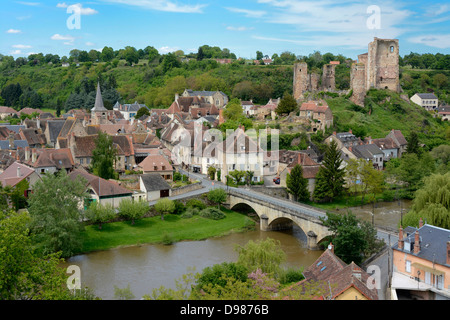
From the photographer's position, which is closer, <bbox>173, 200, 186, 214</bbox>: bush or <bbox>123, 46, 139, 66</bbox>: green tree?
<bbox>173, 200, 186, 214</bbox>: bush

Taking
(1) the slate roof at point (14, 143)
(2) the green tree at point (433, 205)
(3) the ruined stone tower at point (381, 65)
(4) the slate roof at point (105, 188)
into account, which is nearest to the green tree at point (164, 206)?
(4) the slate roof at point (105, 188)

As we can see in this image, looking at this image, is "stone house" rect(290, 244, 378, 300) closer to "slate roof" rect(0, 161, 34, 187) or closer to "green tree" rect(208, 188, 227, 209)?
"green tree" rect(208, 188, 227, 209)

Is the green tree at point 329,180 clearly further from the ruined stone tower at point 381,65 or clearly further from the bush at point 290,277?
the ruined stone tower at point 381,65

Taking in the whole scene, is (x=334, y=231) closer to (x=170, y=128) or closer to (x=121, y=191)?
(x=121, y=191)

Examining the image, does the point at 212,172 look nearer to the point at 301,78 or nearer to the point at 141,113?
the point at 301,78

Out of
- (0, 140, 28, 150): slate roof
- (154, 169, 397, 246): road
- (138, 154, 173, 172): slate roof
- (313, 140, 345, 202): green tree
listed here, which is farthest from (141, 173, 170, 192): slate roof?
(0, 140, 28, 150): slate roof

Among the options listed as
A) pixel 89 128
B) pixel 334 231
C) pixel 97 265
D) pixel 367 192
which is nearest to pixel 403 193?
pixel 367 192
